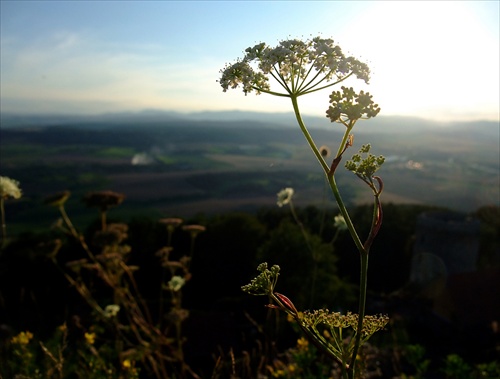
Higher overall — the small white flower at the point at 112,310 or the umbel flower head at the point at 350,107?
the umbel flower head at the point at 350,107

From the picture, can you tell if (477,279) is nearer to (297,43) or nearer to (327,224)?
(327,224)

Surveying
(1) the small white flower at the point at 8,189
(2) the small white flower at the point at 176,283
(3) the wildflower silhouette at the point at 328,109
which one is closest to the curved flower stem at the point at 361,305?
(3) the wildflower silhouette at the point at 328,109

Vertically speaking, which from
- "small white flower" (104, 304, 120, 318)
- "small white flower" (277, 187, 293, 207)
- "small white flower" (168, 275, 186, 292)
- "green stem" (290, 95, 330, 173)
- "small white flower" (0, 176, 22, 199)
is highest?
"green stem" (290, 95, 330, 173)

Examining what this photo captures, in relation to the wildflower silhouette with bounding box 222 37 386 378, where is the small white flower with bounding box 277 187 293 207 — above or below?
below

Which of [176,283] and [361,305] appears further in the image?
[176,283]

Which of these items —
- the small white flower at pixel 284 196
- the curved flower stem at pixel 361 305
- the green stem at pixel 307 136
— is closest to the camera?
the curved flower stem at pixel 361 305

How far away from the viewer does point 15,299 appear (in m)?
26.7

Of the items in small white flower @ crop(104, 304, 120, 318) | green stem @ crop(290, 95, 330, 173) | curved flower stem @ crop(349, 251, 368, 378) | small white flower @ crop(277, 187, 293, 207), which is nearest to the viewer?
curved flower stem @ crop(349, 251, 368, 378)

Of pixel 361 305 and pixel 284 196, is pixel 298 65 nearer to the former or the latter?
pixel 361 305

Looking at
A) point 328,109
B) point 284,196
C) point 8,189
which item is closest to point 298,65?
point 328,109

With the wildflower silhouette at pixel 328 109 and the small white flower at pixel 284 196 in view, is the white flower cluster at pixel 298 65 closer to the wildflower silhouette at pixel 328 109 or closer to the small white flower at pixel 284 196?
the wildflower silhouette at pixel 328 109

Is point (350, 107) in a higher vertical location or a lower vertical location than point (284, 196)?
higher

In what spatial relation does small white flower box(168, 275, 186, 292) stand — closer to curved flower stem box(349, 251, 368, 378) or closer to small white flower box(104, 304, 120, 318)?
small white flower box(104, 304, 120, 318)

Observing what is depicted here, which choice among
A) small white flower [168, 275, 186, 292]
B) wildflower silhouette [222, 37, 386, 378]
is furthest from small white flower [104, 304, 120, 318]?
wildflower silhouette [222, 37, 386, 378]
